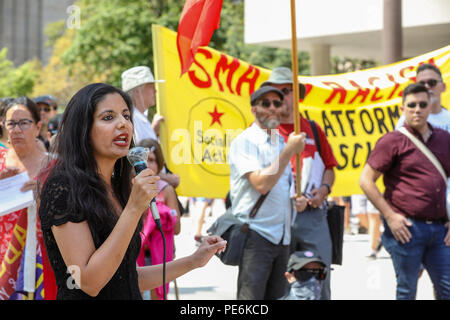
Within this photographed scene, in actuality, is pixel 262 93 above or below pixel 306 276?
above

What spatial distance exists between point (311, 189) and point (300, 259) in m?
0.69

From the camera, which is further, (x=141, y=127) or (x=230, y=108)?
(x=230, y=108)

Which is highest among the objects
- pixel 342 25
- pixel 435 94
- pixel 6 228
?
pixel 342 25

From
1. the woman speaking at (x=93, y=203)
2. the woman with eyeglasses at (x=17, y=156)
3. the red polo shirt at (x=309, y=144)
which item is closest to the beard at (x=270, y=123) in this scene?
the red polo shirt at (x=309, y=144)

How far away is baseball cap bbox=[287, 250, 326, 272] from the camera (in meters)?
5.02

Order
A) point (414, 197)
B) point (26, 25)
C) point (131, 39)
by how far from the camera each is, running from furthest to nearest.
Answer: point (26, 25) < point (131, 39) < point (414, 197)

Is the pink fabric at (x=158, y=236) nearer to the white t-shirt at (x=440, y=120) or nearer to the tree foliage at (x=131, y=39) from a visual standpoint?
the white t-shirt at (x=440, y=120)

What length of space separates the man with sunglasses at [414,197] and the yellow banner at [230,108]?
1.28 meters

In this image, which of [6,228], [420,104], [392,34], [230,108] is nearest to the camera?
[6,228]

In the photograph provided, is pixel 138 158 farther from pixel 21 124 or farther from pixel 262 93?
pixel 262 93

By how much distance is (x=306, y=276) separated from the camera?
504 centimetres

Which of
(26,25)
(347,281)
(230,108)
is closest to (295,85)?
(230,108)

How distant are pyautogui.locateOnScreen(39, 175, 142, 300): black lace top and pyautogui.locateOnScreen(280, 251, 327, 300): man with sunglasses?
252 cm

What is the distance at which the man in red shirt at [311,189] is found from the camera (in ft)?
18.0
